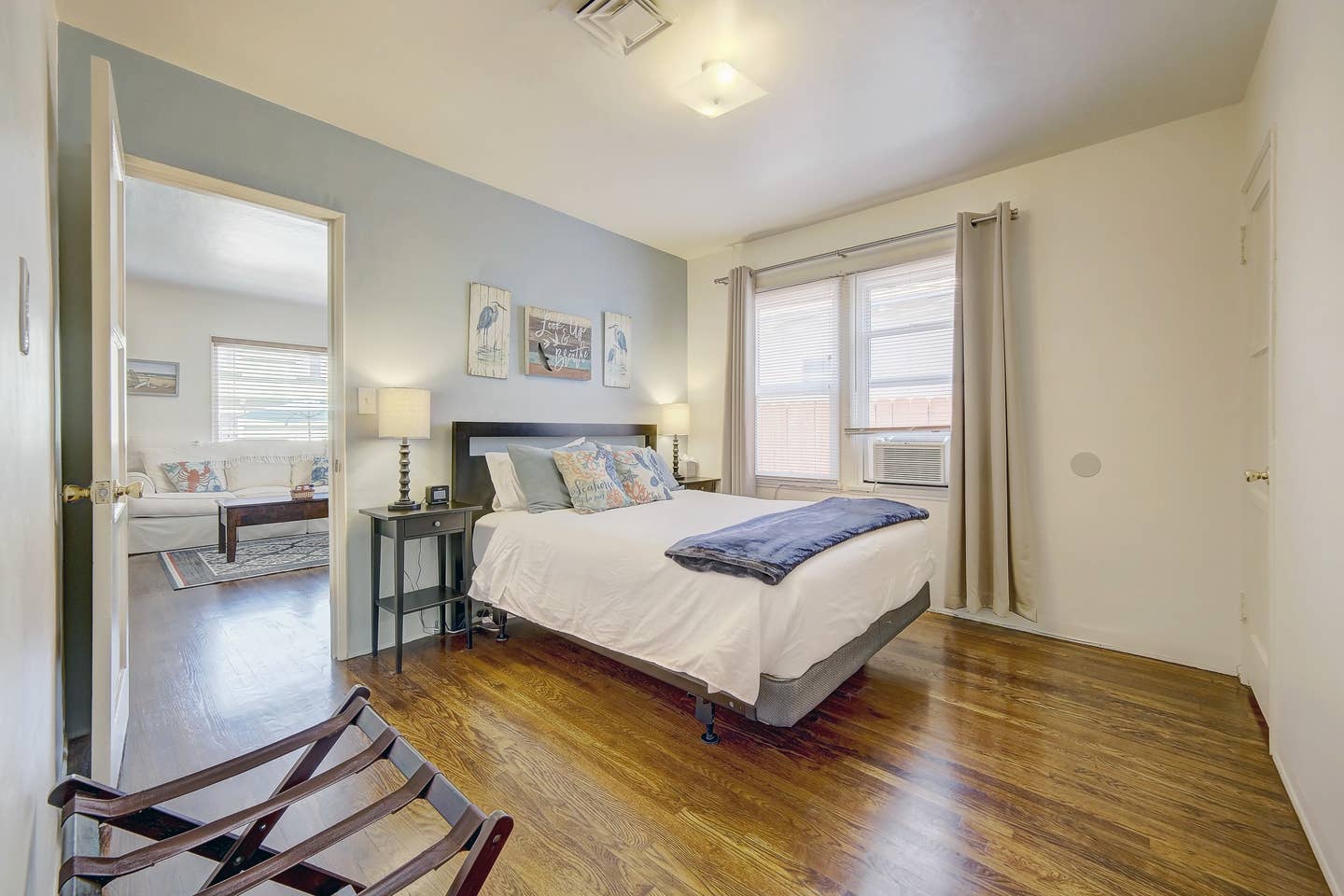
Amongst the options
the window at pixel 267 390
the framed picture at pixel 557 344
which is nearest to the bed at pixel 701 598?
the framed picture at pixel 557 344

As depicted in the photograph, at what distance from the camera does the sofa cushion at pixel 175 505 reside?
16.7ft

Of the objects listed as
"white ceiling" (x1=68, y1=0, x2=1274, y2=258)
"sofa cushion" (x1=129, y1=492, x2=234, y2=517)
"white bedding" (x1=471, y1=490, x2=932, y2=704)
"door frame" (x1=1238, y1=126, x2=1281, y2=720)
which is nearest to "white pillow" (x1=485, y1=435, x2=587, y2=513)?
"white bedding" (x1=471, y1=490, x2=932, y2=704)

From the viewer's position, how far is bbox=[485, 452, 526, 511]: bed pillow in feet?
10.6

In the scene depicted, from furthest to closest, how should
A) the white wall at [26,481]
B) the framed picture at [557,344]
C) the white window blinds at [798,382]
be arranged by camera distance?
the white window blinds at [798,382]
the framed picture at [557,344]
the white wall at [26,481]

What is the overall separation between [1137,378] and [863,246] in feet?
5.65

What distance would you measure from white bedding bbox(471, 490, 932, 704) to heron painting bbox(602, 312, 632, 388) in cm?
142

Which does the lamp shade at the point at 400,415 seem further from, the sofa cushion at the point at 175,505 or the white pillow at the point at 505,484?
the sofa cushion at the point at 175,505

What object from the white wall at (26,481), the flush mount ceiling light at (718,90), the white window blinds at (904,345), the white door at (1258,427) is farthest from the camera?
the white window blinds at (904,345)

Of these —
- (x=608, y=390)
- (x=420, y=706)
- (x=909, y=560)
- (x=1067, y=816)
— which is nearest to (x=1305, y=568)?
(x=1067, y=816)

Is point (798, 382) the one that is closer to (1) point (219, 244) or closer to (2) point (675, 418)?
(2) point (675, 418)

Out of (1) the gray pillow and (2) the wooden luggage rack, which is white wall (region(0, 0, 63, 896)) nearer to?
(2) the wooden luggage rack

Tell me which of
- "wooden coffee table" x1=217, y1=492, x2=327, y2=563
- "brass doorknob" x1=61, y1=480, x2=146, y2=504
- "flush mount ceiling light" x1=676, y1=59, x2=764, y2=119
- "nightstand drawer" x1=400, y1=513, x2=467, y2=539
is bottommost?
"wooden coffee table" x1=217, y1=492, x2=327, y2=563

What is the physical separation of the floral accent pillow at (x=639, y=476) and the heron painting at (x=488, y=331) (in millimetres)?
869

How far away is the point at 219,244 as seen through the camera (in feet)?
15.2
